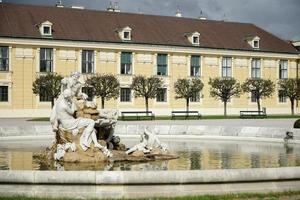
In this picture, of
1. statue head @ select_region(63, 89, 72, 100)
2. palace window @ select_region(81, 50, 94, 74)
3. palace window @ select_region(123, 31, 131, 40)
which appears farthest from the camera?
palace window @ select_region(123, 31, 131, 40)

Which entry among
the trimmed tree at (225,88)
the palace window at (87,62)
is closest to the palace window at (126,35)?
the palace window at (87,62)

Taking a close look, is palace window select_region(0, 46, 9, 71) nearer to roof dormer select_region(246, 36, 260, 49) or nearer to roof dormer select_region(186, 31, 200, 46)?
roof dormer select_region(186, 31, 200, 46)

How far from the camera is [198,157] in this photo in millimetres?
17703

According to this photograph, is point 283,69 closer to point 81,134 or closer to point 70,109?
point 70,109

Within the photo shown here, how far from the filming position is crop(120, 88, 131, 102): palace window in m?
62.1

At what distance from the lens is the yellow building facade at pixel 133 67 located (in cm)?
5694

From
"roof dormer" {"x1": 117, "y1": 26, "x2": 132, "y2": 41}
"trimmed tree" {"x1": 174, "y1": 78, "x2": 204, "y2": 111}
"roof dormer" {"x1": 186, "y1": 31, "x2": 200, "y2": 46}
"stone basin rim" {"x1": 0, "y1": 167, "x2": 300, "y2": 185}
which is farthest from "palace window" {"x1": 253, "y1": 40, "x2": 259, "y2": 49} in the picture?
"stone basin rim" {"x1": 0, "y1": 167, "x2": 300, "y2": 185}

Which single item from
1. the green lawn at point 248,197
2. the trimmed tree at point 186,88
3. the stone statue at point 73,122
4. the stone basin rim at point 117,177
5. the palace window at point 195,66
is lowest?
the green lawn at point 248,197

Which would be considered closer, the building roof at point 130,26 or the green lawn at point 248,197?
the green lawn at point 248,197

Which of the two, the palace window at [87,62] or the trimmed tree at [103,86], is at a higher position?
the palace window at [87,62]

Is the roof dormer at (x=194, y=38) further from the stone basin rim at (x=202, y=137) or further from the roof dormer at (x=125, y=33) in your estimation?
the stone basin rim at (x=202, y=137)

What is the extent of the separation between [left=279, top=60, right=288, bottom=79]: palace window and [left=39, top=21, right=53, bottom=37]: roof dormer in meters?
30.7

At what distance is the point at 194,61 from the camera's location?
66.2m

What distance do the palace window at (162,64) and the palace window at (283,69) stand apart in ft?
55.6
